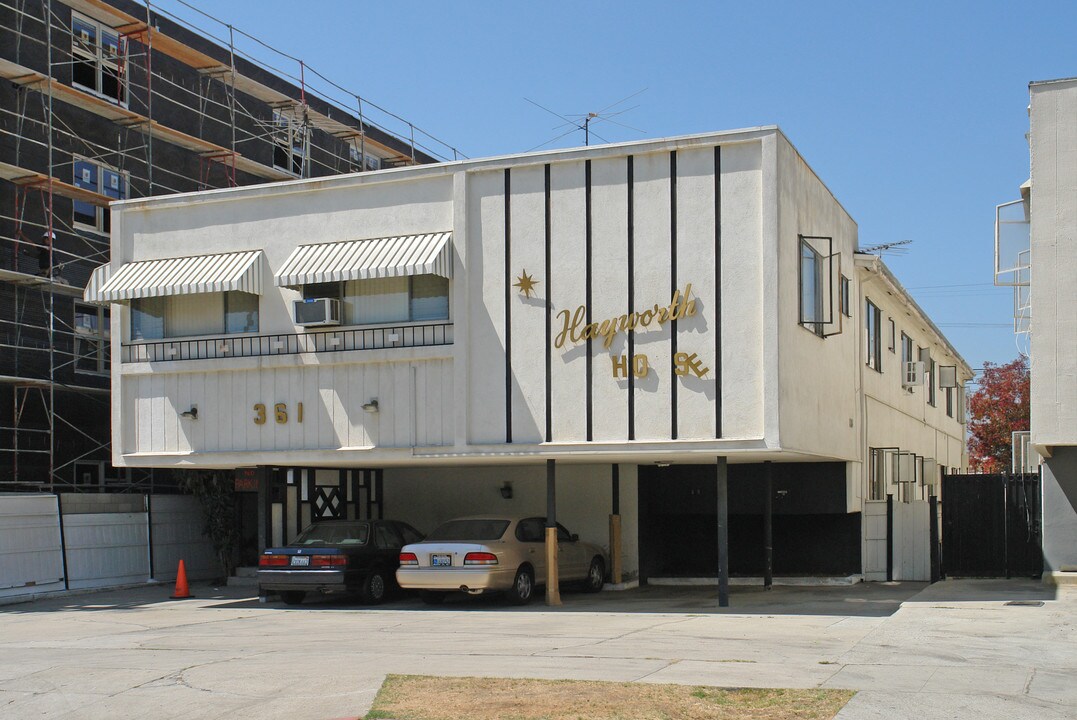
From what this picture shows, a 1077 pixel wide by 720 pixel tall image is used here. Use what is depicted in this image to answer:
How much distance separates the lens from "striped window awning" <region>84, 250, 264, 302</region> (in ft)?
69.8

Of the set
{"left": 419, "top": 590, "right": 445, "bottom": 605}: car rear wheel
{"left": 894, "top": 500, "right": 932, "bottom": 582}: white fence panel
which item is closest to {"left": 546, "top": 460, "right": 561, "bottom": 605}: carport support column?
{"left": 419, "top": 590, "right": 445, "bottom": 605}: car rear wheel

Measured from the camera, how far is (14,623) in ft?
63.0

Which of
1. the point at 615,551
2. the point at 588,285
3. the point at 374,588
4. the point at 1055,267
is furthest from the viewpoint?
the point at 615,551

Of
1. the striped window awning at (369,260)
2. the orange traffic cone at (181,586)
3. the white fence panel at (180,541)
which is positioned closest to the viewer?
the striped window awning at (369,260)

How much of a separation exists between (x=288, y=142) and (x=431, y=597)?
1758cm

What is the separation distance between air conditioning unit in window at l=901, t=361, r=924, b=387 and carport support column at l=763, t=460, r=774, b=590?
8195mm

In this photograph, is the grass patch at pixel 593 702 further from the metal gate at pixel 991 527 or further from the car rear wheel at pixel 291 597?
the metal gate at pixel 991 527

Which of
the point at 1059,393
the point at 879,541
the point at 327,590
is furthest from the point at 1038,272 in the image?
the point at 327,590

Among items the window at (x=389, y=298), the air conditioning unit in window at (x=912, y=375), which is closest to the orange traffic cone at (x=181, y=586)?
the window at (x=389, y=298)

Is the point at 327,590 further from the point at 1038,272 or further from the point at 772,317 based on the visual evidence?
the point at 1038,272

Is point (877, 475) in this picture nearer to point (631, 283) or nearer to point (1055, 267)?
point (1055, 267)

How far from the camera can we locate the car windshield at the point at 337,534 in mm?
20562

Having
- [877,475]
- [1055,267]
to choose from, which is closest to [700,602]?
[877,475]

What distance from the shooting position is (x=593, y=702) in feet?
33.0
